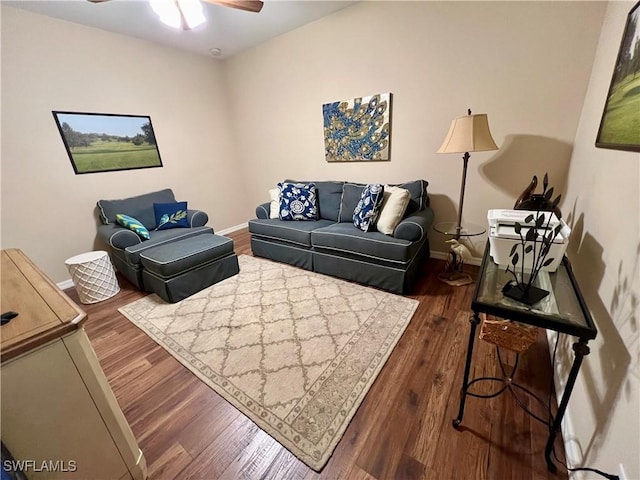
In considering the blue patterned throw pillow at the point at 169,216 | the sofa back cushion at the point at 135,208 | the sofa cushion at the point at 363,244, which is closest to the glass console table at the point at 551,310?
the sofa cushion at the point at 363,244

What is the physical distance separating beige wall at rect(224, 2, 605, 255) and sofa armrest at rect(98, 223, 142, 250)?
226 cm

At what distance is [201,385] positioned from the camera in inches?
61.4

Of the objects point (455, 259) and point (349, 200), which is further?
point (349, 200)

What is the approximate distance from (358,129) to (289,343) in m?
2.44

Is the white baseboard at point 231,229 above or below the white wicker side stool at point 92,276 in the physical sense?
below

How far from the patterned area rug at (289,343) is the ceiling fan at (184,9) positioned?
2.21 m

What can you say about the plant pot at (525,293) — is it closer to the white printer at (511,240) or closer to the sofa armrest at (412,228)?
the white printer at (511,240)

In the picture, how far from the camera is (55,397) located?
82 cm

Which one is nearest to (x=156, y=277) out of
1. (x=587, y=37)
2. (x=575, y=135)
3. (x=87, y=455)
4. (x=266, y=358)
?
(x=266, y=358)

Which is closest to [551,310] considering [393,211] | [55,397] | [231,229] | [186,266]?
[393,211]

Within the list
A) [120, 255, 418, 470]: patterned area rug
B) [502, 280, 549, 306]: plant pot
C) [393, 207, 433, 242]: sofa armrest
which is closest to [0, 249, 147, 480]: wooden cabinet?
[120, 255, 418, 470]: patterned area rug

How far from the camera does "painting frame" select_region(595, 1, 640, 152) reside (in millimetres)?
1030

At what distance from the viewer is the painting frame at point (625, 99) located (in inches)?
40.6

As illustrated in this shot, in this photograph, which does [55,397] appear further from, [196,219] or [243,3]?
[196,219]
